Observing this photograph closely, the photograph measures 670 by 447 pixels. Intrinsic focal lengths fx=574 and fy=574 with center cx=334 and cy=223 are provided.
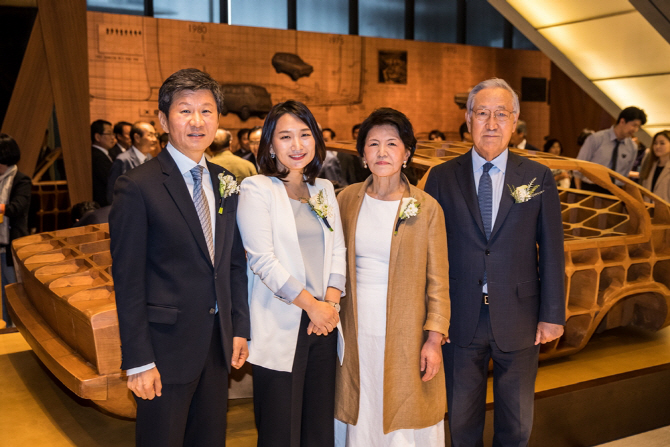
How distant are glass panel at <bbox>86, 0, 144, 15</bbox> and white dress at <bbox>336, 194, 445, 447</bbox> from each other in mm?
6956

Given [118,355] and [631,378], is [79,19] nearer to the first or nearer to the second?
[118,355]

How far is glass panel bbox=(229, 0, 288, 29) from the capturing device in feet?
28.0

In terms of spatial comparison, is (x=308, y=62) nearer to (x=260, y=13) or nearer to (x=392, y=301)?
(x=260, y=13)

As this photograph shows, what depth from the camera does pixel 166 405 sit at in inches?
66.1

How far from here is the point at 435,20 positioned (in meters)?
10.4

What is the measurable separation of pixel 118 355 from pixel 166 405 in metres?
0.64

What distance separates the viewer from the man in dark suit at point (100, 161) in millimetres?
5676

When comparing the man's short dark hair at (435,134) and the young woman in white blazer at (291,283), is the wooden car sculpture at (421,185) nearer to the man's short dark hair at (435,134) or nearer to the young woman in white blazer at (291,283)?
the young woman in white blazer at (291,283)

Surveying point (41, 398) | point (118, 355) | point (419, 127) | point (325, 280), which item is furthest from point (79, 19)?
point (419, 127)

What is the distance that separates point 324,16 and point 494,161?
25.6 feet

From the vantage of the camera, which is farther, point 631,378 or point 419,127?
point 419,127

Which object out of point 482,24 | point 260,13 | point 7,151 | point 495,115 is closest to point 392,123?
point 495,115

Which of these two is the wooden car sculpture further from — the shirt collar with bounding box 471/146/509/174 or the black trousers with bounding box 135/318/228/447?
the black trousers with bounding box 135/318/228/447

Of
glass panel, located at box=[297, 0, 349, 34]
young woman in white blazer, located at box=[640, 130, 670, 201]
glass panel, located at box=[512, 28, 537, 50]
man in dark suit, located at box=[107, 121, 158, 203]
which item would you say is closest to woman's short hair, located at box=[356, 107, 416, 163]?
man in dark suit, located at box=[107, 121, 158, 203]
